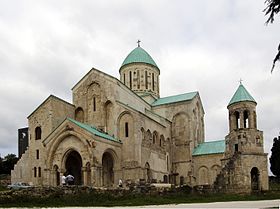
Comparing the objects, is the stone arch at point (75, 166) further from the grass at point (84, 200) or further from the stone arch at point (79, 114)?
the grass at point (84, 200)

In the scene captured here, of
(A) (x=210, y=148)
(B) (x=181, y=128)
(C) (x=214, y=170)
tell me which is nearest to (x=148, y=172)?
(C) (x=214, y=170)

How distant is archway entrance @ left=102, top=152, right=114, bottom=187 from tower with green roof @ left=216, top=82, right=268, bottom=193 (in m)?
10.1

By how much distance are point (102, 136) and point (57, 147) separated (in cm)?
419

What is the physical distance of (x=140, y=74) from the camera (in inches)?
2046

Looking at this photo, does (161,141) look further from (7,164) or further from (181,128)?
(7,164)

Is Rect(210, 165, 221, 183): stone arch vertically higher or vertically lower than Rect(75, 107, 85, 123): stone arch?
lower

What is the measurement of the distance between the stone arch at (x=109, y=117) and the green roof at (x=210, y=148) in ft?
36.2

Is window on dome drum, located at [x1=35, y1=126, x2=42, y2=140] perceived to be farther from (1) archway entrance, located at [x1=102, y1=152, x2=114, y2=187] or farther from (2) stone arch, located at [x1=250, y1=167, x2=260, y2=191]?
(2) stone arch, located at [x1=250, y1=167, x2=260, y2=191]

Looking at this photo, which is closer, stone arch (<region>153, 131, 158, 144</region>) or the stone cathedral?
the stone cathedral

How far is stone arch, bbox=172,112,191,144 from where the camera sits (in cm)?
4803

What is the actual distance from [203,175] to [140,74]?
14.3 meters

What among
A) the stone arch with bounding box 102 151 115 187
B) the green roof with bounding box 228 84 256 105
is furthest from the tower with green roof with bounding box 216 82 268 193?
the stone arch with bounding box 102 151 115 187

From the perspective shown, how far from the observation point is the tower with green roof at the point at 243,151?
36469 millimetres

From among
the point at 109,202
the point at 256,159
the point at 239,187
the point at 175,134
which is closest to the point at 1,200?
the point at 109,202
